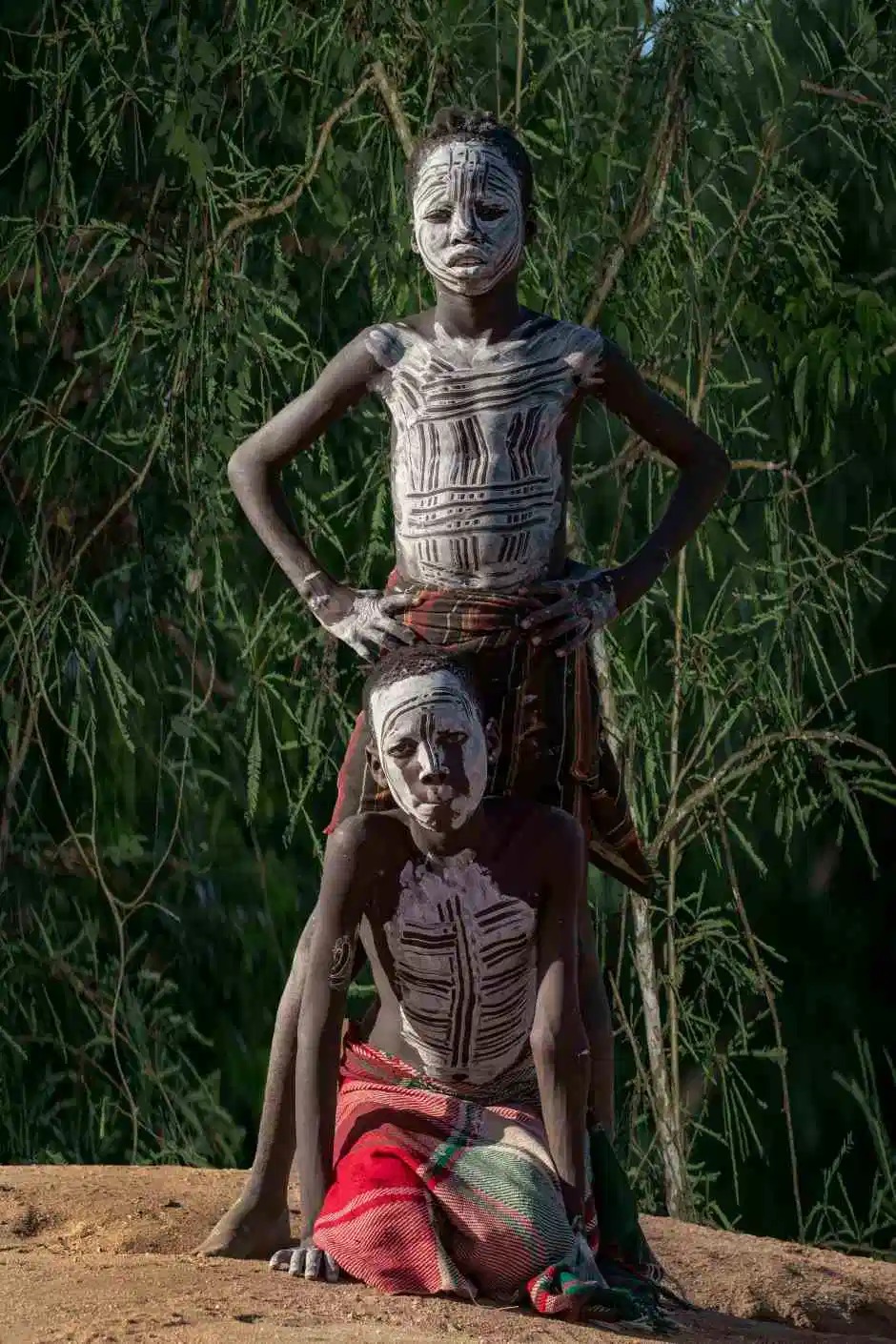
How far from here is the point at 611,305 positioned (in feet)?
16.6

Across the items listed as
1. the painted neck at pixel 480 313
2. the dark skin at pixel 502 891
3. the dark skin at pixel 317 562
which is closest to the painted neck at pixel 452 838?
the dark skin at pixel 502 891

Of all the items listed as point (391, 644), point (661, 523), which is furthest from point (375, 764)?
point (661, 523)

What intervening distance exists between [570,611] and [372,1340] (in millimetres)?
1014

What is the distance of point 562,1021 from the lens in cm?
332

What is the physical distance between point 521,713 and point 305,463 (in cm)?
191

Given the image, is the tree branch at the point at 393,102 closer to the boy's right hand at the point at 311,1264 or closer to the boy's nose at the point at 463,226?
the boy's nose at the point at 463,226

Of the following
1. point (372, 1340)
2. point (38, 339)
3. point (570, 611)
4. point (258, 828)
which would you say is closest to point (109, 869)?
point (258, 828)

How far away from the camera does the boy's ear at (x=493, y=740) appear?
3.39 m

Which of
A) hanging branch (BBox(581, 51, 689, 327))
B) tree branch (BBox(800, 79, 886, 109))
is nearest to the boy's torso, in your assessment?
hanging branch (BBox(581, 51, 689, 327))

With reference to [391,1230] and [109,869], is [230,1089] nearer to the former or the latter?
[109,869]

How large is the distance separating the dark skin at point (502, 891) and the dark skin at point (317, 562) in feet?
0.45

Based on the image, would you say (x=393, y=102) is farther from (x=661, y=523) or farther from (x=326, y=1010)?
(x=326, y=1010)

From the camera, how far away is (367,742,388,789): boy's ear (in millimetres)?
3457

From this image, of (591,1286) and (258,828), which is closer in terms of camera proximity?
(591,1286)
